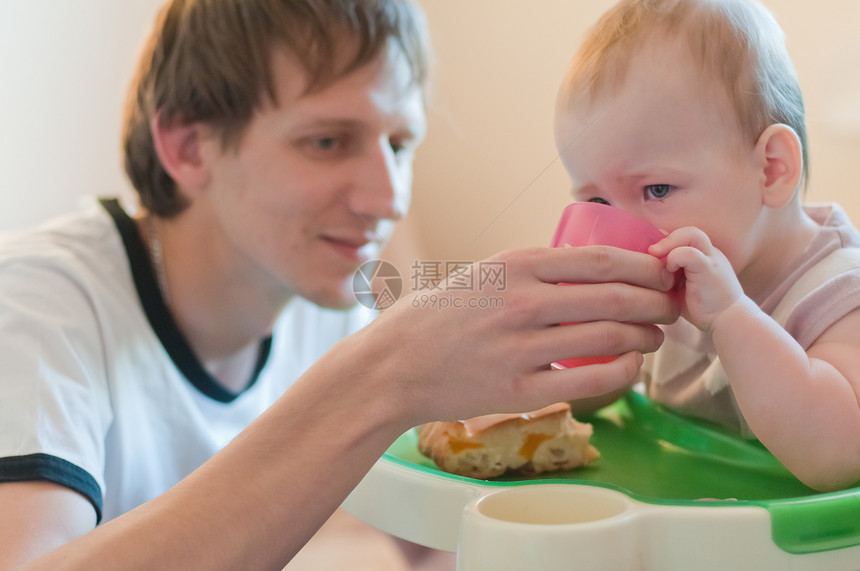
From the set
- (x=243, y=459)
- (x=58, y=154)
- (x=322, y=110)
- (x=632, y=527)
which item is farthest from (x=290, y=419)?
(x=58, y=154)

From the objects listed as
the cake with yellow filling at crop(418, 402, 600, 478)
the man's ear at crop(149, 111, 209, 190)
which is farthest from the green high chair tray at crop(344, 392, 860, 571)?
the man's ear at crop(149, 111, 209, 190)

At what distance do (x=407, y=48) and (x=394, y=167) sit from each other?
0.45 ft

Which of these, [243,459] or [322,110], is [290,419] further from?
[322,110]

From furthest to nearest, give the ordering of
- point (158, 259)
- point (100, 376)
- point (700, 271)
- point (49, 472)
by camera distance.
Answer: point (158, 259)
point (100, 376)
point (49, 472)
point (700, 271)

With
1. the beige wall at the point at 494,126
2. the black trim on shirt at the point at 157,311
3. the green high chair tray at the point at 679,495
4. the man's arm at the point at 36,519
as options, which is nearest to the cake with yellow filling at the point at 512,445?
the green high chair tray at the point at 679,495

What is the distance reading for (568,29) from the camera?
414 millimetres

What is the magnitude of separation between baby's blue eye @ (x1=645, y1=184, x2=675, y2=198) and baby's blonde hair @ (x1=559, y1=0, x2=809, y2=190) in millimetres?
61

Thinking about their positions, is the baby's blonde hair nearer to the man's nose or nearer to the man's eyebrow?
the man's nose

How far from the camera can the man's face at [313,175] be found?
56 cm

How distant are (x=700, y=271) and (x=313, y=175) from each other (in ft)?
1.21

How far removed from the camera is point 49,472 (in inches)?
18.3

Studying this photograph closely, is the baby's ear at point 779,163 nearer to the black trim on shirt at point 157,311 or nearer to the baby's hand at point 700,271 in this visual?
the baby's hand at point 700,271

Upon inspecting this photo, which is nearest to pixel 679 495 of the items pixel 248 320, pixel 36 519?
pixel 36 519
